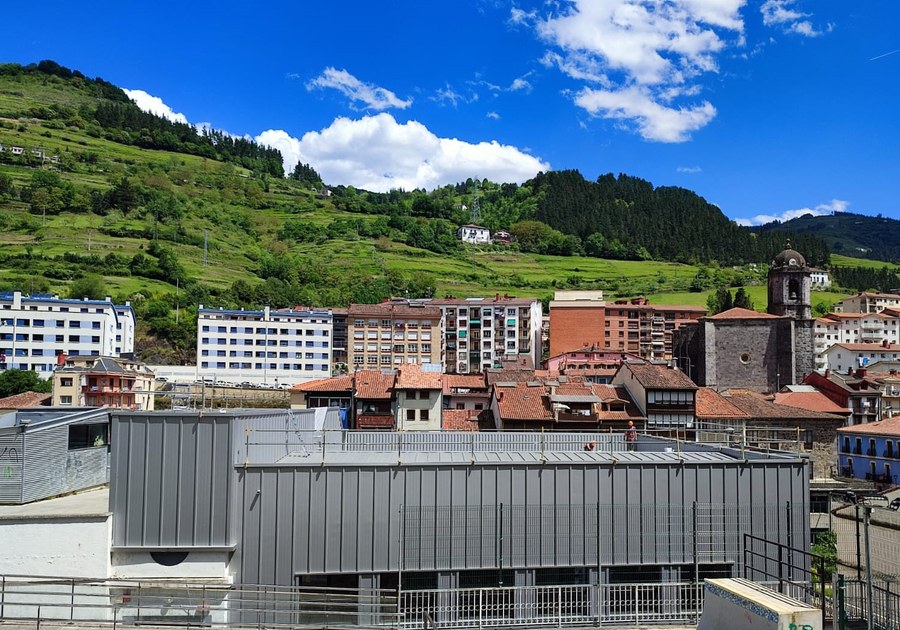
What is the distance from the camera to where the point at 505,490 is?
14.3m

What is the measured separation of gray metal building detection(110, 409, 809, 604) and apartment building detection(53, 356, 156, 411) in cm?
4351

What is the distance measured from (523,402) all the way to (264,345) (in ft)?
168

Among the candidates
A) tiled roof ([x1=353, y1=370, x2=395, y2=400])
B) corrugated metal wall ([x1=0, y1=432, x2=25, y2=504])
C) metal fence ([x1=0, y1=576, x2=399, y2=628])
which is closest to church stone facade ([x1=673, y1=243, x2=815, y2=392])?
tiled roof ([x1=353, y1=370, x2=395, y2=400])

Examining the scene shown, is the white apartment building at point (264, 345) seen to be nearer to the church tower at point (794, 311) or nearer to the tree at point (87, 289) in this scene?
the tree at point (87, 289)

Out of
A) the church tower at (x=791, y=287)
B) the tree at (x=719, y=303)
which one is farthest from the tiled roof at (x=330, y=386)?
the tree at (x=719, y=303)

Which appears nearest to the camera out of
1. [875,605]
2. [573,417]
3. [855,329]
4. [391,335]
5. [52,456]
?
[875,605]

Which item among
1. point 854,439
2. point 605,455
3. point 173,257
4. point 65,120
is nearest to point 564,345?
point 854,439

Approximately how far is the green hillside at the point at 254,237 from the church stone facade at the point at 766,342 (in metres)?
43.1

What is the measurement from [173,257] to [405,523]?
324 feet

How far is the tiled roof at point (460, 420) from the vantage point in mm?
40562

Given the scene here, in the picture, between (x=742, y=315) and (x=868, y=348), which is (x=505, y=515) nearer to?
(x=742, y=315)

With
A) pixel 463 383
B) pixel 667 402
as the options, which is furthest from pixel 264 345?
pixel 667 402

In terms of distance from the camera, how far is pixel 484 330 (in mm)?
92062

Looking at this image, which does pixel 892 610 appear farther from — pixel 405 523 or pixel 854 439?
pixel 854 439
